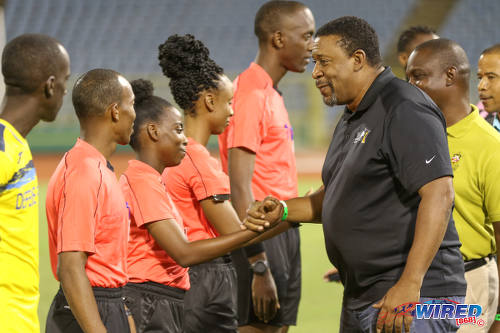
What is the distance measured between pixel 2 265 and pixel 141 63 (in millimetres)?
20632

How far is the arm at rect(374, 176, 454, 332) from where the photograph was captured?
262 cm

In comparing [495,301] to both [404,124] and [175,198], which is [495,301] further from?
[175,198]

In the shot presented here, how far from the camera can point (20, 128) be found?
2818 mm

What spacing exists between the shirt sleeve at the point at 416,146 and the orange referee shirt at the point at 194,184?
4.16ft

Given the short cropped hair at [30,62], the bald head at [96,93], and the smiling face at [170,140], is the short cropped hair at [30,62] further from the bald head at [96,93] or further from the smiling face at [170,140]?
the smiling face at [170,140]

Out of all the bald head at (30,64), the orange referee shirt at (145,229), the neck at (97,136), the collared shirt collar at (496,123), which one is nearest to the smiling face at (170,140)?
the orange referee shirt at (145,229)

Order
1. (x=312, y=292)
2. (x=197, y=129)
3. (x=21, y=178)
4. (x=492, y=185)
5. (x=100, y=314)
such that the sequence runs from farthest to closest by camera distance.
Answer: (x=312, y=292) < (x=197, y=129) < (x=492, y=185) < (x=100, y=314) < (x=21, y=178)

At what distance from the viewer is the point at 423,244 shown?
8.63 ft

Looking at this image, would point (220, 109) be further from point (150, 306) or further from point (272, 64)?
point (150, 306)

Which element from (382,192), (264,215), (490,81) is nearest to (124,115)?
(264,215)

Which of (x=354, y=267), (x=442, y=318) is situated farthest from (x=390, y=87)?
(x=442, y=318)

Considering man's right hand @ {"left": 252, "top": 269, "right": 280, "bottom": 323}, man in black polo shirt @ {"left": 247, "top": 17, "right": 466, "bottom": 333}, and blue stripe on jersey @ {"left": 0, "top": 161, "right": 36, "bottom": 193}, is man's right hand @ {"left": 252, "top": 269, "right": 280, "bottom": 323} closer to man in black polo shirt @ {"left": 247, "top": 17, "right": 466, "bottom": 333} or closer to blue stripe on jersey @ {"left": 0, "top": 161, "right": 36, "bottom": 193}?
man in black polo shirt @ {"left": 247, "top": 17, "right": 466, "bottom": 333}

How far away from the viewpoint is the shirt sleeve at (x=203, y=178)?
3750 millimetres

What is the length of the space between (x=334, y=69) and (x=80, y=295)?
59.2 inches
